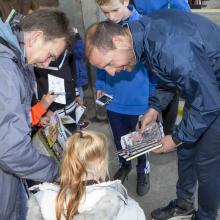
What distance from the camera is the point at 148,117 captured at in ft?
10.7

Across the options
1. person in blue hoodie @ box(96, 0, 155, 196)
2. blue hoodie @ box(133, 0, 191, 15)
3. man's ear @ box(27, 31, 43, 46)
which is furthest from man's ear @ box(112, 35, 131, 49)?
blue hoodie @ box(133, 0, 191, 15)

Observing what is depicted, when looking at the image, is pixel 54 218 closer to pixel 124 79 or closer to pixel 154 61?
pixel 154 61

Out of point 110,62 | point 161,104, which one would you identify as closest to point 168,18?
point 110,62

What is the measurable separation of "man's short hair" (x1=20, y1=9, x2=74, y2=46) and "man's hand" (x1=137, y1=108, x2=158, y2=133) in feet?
3.52

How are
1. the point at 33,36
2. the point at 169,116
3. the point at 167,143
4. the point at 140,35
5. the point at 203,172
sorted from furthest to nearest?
the point at 169,116 < the point at 203,172 < the point at 167,143 < the point at 140,35 < the point at 33,36

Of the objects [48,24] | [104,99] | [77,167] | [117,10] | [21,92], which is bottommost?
[104,99]

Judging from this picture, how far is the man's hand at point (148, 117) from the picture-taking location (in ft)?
10.6

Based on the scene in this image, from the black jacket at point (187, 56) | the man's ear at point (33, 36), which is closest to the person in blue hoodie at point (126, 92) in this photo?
the black jacket at point (187, 56)

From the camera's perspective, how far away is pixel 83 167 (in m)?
2.16

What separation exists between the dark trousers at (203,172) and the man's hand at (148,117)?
1.08ft

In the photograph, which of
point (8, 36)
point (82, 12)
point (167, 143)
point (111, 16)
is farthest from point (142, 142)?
point (82, 12)

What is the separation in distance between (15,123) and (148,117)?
1.43 metres

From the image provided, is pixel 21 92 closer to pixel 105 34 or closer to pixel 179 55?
pixel 105 34

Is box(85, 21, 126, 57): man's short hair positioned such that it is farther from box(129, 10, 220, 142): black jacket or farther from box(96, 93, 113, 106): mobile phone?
box(96, 93, 113, 106): mobile phone
